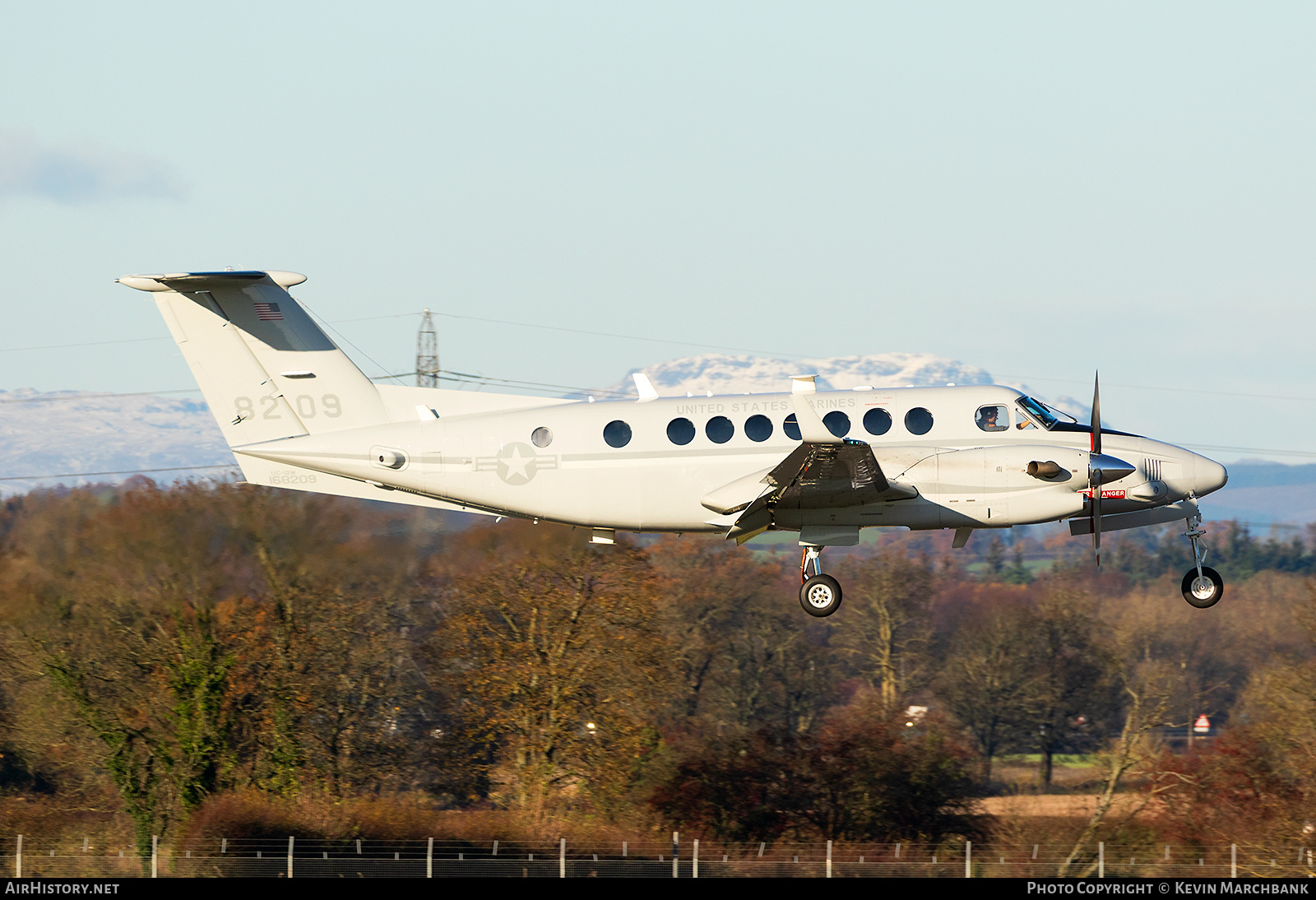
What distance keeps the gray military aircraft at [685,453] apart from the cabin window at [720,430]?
0.03 meters

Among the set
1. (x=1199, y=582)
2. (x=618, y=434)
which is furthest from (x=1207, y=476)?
(x=618, y=434)

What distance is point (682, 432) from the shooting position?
755 inches

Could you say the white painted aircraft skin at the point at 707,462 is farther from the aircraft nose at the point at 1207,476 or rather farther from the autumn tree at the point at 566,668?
the autumn tree at the point at 566,668

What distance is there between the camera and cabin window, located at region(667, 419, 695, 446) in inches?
754

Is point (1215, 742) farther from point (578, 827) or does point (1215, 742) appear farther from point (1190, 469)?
point (1190, 469)

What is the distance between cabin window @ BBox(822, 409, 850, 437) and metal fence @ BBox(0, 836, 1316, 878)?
58.8 ft

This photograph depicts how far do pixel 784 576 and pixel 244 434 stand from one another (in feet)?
178

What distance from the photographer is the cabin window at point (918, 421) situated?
1908 cm

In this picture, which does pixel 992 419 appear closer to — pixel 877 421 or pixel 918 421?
pixel 918 421

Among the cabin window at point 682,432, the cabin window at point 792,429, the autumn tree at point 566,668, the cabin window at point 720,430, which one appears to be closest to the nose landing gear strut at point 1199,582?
the cabin window at point 792,429

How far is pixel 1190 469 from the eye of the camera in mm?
19438

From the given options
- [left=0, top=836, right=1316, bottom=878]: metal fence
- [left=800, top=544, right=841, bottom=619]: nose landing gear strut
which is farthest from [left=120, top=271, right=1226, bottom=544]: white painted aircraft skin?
[left=0, top=836, right=1316, bottom=878]: metal fence

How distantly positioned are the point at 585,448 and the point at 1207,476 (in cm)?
922
